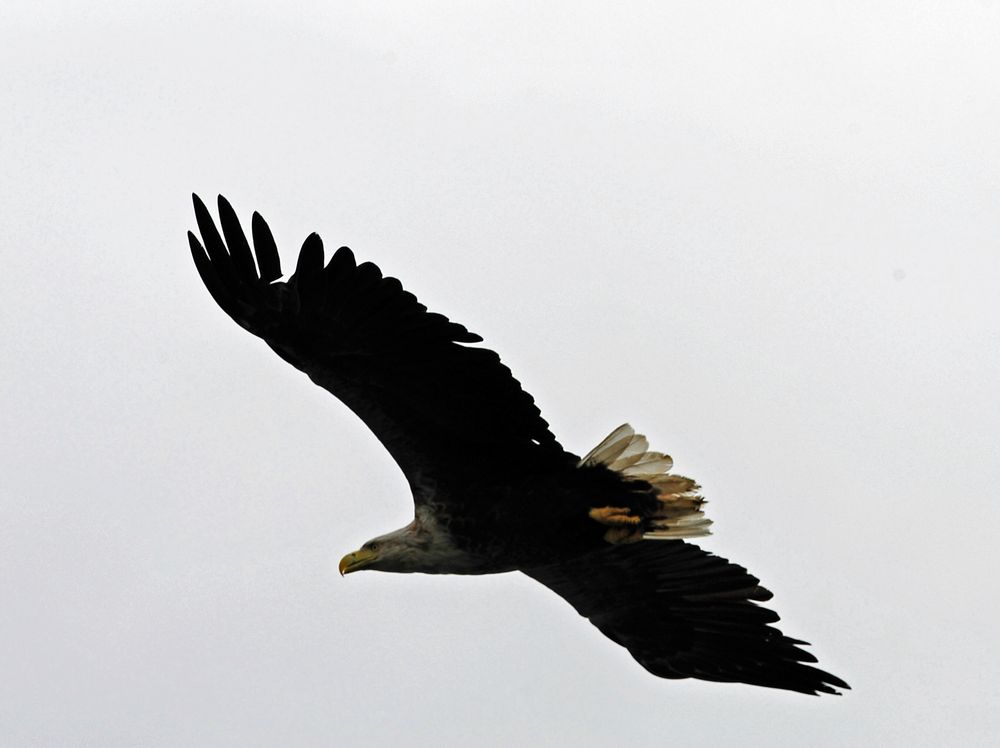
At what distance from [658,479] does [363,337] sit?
206 centimetres

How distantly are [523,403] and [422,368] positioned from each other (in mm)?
596

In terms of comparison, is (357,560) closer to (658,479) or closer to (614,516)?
(614,516)

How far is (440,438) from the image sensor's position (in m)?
10.4

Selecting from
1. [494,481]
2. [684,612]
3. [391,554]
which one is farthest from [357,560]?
[684,612]

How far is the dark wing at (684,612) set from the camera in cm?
1123

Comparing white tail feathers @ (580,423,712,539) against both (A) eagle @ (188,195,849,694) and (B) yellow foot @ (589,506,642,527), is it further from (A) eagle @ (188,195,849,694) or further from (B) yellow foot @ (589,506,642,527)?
(B) yellow foot @ (589,506,642,527)

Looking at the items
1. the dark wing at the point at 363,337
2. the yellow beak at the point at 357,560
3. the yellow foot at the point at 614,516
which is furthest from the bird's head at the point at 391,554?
the yellow foot at the point at 614,516

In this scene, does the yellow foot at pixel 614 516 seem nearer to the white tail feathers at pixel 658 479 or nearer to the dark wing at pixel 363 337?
the white tail feathers at pixel 658 479

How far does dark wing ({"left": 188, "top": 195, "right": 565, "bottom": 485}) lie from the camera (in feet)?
32.5

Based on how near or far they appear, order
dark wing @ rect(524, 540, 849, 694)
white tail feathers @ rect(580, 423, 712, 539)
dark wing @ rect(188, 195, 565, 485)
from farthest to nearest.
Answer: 1. dark wing @ rect(524, 540, 849, 694)
2. white tail feathers @ rect(580, 423, 712, 539)
3. dark wing @ rect(188, 195, 565, 485)

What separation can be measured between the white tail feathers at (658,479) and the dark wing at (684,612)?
20 cm

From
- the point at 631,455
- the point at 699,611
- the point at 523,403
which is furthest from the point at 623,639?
the point at 523,403

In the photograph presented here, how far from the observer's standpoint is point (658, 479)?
10.9 metres

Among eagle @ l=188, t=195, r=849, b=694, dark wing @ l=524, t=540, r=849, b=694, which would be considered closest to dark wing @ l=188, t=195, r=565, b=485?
eagle @ l=188, t=195, r=849, b=694
